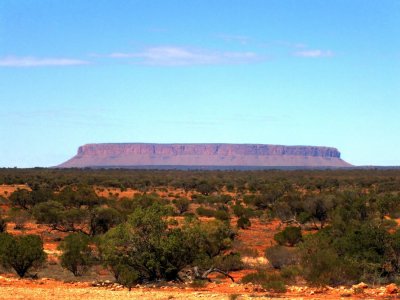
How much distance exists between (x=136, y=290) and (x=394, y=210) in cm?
3020

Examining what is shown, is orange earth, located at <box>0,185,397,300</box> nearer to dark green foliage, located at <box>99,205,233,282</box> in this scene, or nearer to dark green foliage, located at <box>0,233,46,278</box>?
dark green foliage, located at <box>0,233,46,278</box>

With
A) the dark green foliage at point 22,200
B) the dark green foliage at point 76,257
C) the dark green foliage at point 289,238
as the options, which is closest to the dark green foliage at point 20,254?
the dark green foliage at point 76,257

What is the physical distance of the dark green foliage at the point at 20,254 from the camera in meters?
20.8

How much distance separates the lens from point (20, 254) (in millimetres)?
20812

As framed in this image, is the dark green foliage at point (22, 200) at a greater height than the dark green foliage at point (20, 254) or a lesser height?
lesser

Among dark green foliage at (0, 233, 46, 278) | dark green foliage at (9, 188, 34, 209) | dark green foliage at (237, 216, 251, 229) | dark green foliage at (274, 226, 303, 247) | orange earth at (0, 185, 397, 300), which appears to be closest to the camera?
orange earth at (0, 185, 397, 300)

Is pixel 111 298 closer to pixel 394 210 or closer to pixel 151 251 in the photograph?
pixel 151 251

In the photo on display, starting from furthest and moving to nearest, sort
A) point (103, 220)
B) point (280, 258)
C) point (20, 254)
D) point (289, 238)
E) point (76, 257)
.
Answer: point (103, 220), point (289, 238), point (280, 258), point (76, 257), point (20, 254)

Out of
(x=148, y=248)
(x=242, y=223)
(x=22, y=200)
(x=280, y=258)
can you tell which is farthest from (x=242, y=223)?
(x=148, y=248)

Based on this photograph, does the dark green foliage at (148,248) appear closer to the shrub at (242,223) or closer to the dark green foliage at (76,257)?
the dark green foliage at (76,257)

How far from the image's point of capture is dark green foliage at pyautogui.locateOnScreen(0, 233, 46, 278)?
20.8m

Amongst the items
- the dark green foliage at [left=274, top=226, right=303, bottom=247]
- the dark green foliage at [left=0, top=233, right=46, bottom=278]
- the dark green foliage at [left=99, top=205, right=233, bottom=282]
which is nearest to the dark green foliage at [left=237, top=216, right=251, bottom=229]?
the dark green foliage at [left=274, top=226, right=303, bottom=247]

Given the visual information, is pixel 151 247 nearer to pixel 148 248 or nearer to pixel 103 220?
pixel 148 248

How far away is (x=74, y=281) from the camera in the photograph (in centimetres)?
1978
